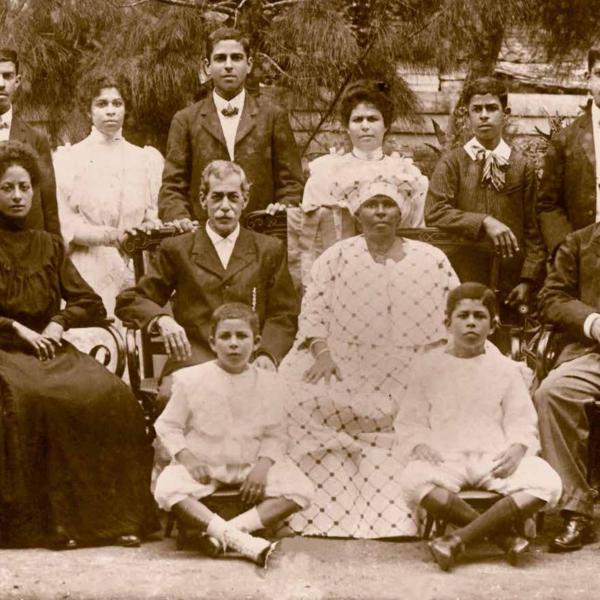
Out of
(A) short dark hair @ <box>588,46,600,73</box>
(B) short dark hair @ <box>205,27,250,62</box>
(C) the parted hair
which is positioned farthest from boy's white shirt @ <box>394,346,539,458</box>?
(B) short dark hair @ <box>205,27,250,62</box>

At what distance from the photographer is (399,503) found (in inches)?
216

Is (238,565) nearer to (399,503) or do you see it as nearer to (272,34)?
(399,503)

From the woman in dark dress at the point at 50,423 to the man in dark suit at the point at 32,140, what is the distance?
0.55m

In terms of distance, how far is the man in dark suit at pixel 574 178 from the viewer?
20.8 feet

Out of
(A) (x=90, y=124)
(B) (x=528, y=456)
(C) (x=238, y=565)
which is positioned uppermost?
(A) (x=90, y=124)

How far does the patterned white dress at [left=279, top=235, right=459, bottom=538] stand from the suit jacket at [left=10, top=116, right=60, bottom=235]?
4.06ft

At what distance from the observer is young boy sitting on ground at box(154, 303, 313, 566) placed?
17.0 ft

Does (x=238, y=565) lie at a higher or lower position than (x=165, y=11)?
lower

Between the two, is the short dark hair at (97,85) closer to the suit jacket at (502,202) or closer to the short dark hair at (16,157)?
the short dark hair at (16,157)

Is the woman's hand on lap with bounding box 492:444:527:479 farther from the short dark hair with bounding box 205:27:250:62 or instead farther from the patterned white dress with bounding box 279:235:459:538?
the short dark hair with bounding box 205:27:250:62

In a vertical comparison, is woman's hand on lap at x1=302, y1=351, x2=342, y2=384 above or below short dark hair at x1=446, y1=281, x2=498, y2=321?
below

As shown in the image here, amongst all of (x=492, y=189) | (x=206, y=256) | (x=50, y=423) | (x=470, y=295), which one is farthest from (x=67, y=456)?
(x=492, y=189)

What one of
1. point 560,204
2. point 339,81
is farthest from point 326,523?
point 339,81

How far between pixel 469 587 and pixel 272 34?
3311 mm
